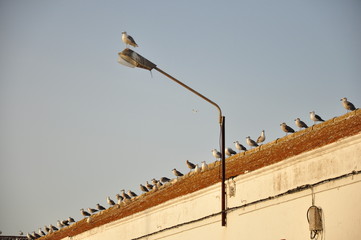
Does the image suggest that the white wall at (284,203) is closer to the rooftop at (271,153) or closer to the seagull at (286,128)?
the rooftop at (271,153)

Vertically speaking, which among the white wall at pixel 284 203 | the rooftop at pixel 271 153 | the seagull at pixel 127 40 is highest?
the seagull at pixel 127 40

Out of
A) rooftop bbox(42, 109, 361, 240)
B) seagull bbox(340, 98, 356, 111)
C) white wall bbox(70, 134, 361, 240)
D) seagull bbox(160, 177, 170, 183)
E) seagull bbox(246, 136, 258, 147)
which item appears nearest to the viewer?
white wall bbox(70, 134, 361, 240)

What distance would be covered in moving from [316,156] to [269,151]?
7.12 metres

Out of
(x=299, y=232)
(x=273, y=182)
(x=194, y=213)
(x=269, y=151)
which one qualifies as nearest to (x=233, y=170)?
(x=269, y=151)

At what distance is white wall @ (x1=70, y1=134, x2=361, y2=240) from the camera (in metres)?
15.6

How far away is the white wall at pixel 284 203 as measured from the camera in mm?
15562

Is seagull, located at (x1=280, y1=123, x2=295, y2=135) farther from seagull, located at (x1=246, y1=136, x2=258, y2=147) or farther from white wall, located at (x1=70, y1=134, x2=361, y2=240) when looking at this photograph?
white wall, located at (x1=70, y1=134, x2=361, y2=240)

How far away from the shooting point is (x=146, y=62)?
17344 mm

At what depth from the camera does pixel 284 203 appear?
17016 mm

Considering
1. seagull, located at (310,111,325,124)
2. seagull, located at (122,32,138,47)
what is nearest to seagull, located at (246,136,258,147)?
seagull, located at (310,111,325,124)

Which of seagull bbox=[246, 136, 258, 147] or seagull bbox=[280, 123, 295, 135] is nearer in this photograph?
seagull bbox=[280, 123, 295, 135]

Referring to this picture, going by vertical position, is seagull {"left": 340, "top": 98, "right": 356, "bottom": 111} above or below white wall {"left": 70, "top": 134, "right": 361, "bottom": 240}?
above

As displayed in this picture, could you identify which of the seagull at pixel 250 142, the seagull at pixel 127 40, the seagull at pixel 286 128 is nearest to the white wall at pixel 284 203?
the seagull at pixel 127 40

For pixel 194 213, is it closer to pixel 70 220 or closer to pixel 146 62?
pixel 146 62
